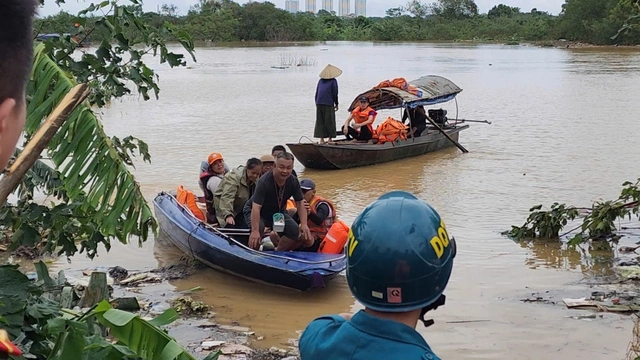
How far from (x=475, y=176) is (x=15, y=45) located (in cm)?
1514

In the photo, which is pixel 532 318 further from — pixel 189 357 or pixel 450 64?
pixel 450 64

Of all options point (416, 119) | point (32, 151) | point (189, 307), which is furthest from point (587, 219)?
point (32, 151)

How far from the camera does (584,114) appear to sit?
80.5 feet

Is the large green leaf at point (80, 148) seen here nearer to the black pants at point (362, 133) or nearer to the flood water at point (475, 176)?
the flood water at point (475, 176)

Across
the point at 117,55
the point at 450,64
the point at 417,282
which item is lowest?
the point at 450,64

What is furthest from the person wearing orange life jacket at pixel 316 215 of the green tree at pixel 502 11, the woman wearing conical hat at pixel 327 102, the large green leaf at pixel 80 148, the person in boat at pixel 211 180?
the green tree at pixel 502 11

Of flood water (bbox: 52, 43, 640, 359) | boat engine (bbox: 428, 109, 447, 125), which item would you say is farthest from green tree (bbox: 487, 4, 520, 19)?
boat engine (bbox: 428, 109, 447, 125)

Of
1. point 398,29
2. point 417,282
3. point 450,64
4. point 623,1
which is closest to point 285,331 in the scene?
point 623,1

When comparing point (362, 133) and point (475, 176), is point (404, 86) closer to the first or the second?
point (362, 133)

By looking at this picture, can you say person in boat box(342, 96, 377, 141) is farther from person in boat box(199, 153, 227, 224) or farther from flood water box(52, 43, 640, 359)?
person in boat box(199, 153, 227, 224)

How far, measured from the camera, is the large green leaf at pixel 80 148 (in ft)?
12.4

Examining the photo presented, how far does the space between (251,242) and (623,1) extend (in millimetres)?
4932

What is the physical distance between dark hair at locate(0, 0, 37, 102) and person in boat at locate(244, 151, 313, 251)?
22.6ft

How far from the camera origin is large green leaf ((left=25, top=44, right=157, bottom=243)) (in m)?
3.78
